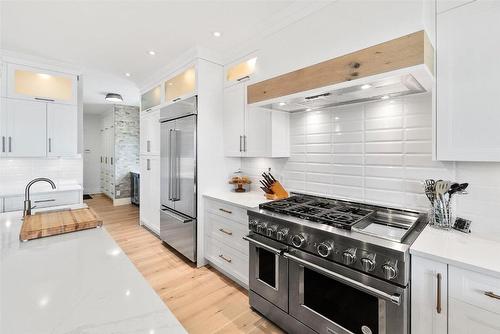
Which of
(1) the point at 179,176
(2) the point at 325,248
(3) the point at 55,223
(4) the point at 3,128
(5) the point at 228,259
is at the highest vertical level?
(4) the point at 3,128

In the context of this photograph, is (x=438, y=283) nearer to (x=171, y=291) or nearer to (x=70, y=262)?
(x=70, y=262)

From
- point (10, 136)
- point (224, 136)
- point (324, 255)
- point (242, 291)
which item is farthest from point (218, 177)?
point (10, 136)

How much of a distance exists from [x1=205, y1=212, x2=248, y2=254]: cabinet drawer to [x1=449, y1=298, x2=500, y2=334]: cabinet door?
1531mm

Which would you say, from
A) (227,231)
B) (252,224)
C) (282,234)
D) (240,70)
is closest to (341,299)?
(282,234)

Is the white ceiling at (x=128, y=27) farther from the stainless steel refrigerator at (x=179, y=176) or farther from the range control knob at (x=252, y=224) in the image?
the range control knob at (x=252, y=224)

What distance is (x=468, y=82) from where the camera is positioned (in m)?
1.39

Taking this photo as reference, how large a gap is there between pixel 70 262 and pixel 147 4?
2071 mm

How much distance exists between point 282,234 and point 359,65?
4.14 ft

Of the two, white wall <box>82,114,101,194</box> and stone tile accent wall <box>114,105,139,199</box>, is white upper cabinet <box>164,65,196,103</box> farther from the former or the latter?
white wall <box>82,114,101,194</box>

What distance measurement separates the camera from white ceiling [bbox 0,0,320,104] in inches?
81.3

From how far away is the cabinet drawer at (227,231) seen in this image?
7.67ft

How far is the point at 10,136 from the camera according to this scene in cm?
306

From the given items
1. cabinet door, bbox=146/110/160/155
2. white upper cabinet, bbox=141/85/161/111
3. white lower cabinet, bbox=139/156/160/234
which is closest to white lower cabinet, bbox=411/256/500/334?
white lower cabinet, bbox=139/156/160/234

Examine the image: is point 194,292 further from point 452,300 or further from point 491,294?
point 491,294
